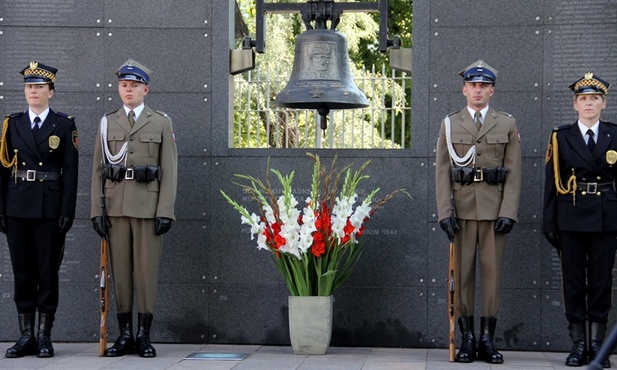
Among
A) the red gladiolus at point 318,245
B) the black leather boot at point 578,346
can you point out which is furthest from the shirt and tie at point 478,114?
the black leather boot at point 578,346

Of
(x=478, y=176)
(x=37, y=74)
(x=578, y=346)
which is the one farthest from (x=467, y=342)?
(x=37, y=74)

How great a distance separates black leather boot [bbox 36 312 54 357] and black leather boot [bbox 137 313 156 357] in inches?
22.4

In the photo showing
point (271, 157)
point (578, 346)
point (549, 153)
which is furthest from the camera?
point (271, 157)

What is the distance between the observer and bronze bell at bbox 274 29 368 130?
7.74 metres

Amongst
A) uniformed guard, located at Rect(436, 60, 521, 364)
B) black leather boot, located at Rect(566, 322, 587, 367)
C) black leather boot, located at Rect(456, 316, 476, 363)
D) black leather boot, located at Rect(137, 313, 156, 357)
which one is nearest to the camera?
black leather boot, located at Rect(566, 322, 587, 367)

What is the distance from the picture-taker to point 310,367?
6.80 metres

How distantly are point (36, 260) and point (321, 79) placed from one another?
2278 mm

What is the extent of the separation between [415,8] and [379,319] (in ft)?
7.34

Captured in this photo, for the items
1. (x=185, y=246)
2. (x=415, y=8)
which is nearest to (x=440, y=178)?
(x=415, y=8)

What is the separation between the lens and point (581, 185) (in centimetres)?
718

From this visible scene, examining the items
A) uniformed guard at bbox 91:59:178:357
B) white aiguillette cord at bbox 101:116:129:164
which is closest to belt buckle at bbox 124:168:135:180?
uniformed guard at bbox 91:59:178:357

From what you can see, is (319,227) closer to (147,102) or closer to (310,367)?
(310,367)

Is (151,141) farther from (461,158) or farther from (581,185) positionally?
(581,185)

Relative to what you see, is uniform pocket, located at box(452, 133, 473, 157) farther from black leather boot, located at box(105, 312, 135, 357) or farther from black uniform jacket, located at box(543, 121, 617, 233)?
black leather boot, located at box(105, 312, 135, 357)
